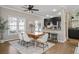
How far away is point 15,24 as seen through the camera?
217 cm

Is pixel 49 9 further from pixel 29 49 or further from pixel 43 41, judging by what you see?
pixel 29 49

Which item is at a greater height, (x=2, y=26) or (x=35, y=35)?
(x=2, y=26)

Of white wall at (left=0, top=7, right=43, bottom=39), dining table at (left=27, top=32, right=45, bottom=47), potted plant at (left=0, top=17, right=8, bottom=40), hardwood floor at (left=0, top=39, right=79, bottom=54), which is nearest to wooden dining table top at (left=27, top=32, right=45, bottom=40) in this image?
dining table at (left=27, top=32, right=45, bottom=47)

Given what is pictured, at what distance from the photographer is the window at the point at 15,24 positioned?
2.15 m

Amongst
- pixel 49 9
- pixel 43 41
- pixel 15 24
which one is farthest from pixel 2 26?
pixel 49 9

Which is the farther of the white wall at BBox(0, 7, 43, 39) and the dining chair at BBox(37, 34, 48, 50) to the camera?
the dining chair at BBox(37, 34, 48, 50)

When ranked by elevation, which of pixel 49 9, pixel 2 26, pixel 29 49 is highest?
pixel 49 9

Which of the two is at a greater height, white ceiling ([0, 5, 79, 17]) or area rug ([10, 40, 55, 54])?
white ceiling ([0, 5, 79, 17])

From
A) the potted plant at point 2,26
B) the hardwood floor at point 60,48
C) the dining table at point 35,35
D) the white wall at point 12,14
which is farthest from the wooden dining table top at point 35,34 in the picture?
the potted plant at point 2,26

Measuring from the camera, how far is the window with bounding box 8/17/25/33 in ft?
7.06

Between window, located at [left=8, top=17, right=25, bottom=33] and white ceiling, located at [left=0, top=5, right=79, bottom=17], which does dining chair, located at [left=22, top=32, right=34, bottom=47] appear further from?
white ceiling, located at [left=0, top=5, right=79, bottom=17]
